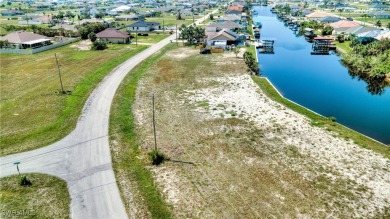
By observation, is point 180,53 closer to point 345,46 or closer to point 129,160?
point 345,46

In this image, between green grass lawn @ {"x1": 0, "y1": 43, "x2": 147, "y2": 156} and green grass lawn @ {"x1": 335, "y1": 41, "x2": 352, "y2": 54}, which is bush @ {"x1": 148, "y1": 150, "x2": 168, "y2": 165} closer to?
green grass lawn @ {"x1": 0, "y1": 43, "x2": 147, "y2": 156}

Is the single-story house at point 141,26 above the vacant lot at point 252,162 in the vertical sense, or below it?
above

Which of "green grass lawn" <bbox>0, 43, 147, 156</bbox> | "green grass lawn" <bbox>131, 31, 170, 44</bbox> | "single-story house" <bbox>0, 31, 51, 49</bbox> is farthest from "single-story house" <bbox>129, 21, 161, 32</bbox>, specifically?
"single-story house" <bbox>0, 31, 51, 49</bbox>

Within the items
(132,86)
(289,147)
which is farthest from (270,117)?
(132,86)

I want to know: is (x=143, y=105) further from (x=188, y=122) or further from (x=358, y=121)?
(x=358, y=121)

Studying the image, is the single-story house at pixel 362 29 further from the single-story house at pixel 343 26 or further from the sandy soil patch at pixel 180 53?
the sandy soil patch at pixel 180 53

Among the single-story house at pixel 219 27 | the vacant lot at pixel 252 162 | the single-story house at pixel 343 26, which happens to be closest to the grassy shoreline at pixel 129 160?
the vacant lot at pixel 252 162
